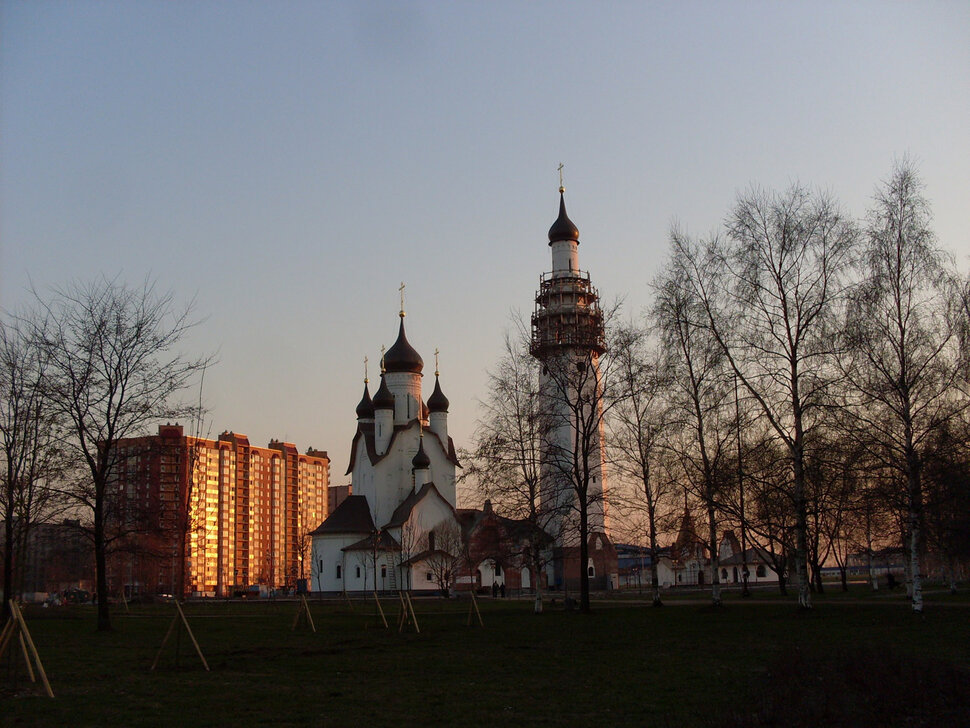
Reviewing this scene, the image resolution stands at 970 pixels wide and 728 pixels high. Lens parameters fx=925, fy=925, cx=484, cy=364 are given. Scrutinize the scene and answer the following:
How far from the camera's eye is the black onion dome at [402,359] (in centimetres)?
7594

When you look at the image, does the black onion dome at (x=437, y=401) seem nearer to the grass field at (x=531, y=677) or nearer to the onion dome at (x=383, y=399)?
the onion dome at (x=383, y=399)

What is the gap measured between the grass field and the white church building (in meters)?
42.2

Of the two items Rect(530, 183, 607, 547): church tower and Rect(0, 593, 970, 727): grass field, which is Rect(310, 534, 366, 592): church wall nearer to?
Rect(530, 183, 607, 547): church tower

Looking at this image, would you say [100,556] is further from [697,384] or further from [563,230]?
[563,230]

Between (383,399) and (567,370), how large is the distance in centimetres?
4215

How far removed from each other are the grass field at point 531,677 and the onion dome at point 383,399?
161 ft

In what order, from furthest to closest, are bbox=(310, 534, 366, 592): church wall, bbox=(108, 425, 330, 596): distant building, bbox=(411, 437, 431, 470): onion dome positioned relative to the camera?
1. bbox=(108, 425, 330, 596): distant building
2. bbox=(411, 437, 431, 470): onion dome
3. bbox=(310, 534, 366, 592): church wall

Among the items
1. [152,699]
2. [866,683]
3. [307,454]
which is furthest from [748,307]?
[307,454]

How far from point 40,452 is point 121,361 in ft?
23.6

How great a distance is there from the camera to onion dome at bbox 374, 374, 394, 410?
74438mm

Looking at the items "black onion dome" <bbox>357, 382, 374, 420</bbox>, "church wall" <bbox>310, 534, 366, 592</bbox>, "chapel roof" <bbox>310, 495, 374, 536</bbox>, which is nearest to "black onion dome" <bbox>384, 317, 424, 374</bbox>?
"black onion dome" <bbox>357, 382, 374, 420</bbox>

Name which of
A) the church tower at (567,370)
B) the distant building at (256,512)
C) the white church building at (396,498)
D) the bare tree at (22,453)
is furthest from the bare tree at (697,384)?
the distant building at (256,512)

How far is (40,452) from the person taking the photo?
102 ft

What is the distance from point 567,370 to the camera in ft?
111
